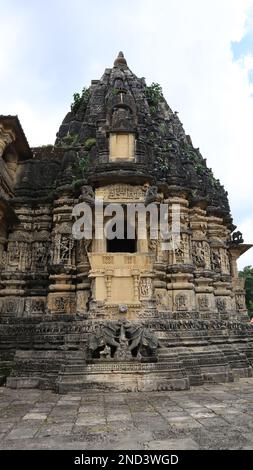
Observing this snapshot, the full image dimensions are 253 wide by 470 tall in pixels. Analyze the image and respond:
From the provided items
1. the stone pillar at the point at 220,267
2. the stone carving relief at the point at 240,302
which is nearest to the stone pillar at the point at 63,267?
the stone pillar at the point at 220,267

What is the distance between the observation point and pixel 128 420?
6.70m

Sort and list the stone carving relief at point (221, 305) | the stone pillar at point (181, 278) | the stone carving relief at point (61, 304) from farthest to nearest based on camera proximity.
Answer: the stone carving relief at point (221, 305), the stone pillar at point (181, 278), the stone carving relief at point (61, 304)

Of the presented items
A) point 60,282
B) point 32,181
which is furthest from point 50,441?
point 32,181

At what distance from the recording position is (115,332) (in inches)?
421

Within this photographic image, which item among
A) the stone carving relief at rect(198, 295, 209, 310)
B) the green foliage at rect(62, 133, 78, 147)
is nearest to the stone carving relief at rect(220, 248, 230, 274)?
the stone carving relief at rect(198, 295, 209, 310)

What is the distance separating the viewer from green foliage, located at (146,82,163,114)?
61.0ft

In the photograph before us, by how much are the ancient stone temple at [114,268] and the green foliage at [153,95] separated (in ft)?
2.98

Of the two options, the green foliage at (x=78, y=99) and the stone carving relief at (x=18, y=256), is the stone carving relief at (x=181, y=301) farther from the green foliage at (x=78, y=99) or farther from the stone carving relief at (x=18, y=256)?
the green foliage at (x=78, y=99)

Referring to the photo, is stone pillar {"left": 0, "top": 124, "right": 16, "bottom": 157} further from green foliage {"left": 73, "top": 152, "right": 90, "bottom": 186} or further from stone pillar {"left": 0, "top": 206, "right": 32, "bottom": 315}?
green foliage {"left": 73, "top": 152, "right": 90, "bottom": 186}

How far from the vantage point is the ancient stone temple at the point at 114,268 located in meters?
10.4

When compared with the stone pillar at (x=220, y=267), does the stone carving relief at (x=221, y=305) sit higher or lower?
lower

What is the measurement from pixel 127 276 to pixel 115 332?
75.1 inches

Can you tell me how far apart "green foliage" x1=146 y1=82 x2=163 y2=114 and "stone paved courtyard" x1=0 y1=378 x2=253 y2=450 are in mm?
13781

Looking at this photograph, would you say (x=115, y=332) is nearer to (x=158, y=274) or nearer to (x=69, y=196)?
(x=158, y=274)
